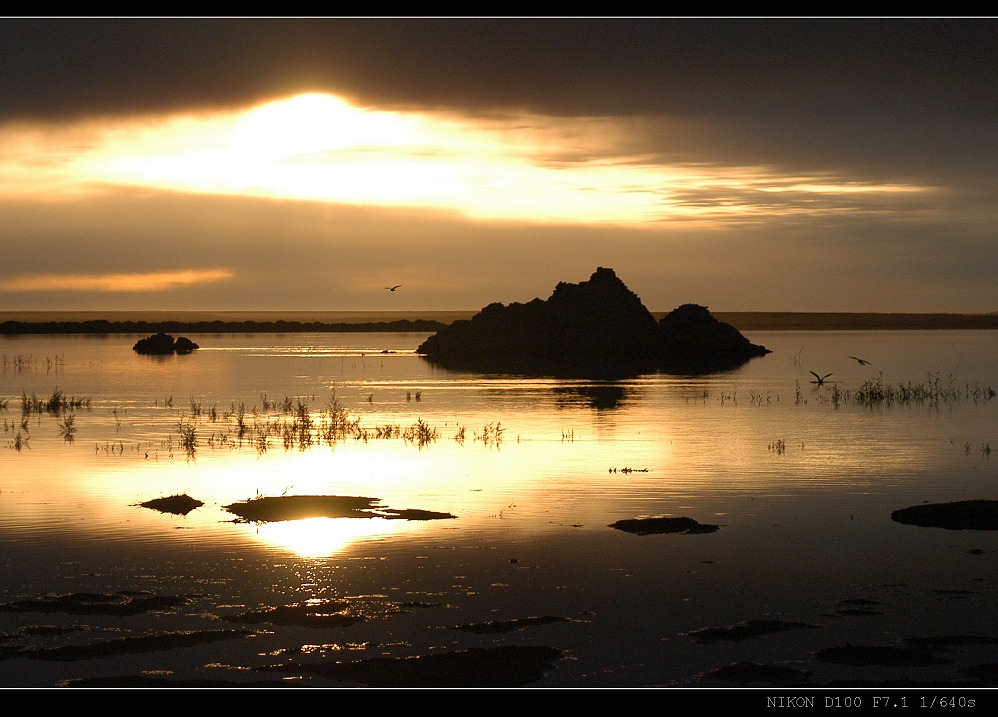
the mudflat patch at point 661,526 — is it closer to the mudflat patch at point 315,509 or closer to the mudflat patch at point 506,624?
the mudflat patch at point 315,509

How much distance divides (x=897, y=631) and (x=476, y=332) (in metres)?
111

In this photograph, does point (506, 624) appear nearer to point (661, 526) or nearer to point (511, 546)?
point (511, 546)

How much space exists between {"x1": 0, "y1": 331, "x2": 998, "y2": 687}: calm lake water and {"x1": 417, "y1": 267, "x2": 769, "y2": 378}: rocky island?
71286 millimetres

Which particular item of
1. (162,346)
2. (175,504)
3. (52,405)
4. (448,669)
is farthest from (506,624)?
(162,346)

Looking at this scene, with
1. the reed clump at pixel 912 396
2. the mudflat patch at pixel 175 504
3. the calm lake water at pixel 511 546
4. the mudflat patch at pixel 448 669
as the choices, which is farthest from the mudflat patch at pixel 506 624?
the reed clump at pixel 912 396

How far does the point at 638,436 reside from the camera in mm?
44844

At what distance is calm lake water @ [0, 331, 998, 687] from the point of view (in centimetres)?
1645

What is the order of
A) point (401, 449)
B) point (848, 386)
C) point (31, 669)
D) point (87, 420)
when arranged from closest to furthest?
point (31, 669) → point (401, 449) → point (87, 420) → point (848, 386)

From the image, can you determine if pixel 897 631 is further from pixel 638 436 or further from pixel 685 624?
pixel 638 436

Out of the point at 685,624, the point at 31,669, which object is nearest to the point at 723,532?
the point at 685,624

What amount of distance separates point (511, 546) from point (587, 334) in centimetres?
10094

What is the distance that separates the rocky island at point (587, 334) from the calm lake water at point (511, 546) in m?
71.3

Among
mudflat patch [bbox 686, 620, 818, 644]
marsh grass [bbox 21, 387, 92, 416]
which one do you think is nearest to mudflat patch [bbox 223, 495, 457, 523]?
mudflat patch [bbox 686, 620, 818, 644]

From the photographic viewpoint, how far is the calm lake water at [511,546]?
16453 mm
